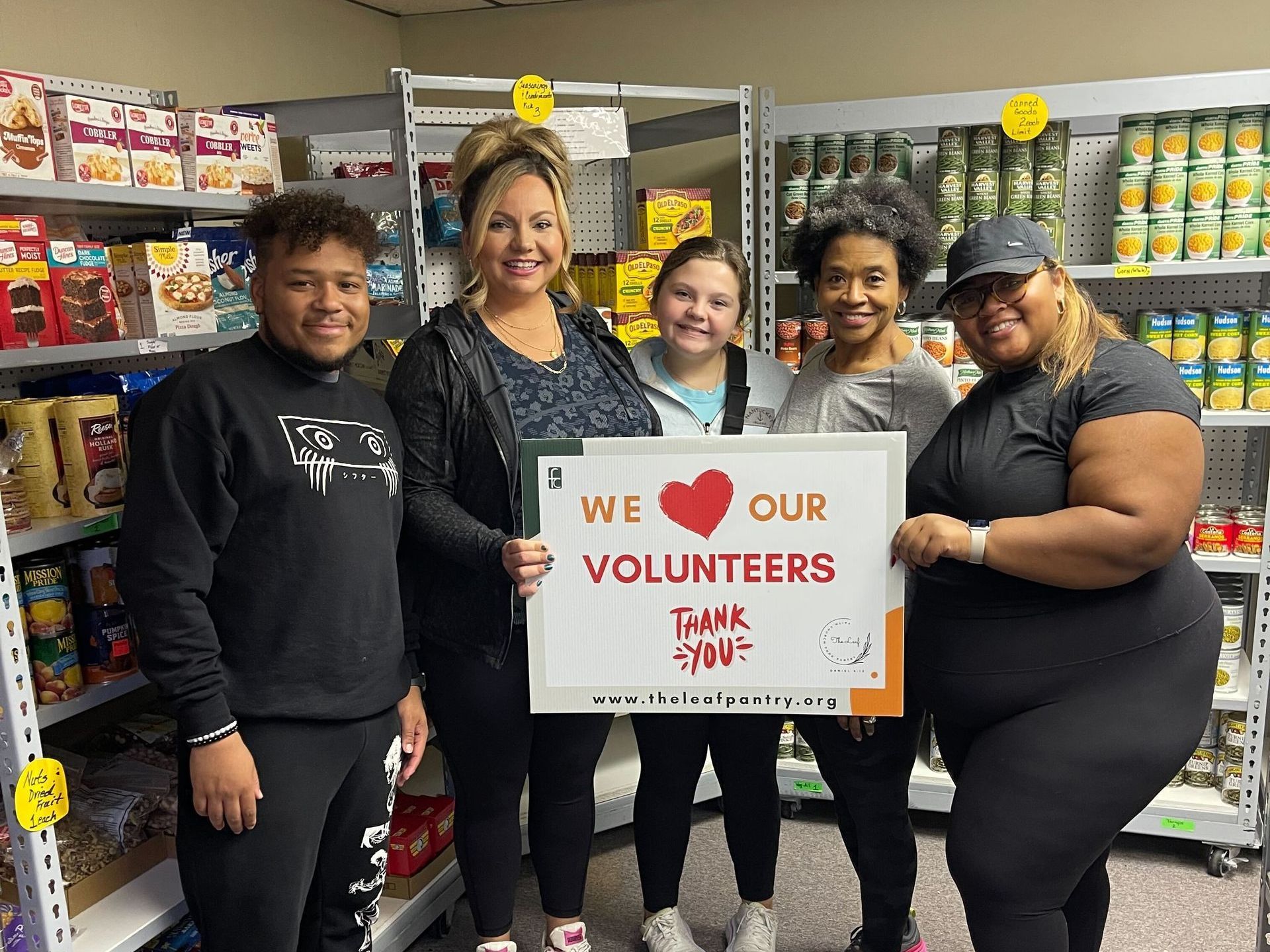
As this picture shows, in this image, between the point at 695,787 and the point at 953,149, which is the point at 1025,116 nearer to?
the point at 953,149

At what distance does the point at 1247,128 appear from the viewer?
250 cm

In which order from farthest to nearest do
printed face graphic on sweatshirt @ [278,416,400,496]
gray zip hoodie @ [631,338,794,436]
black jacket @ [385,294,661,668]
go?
gray zip hoodie @ [631,338,794,436] → black jacket @ [385,294,661,668] → printed face graphic on sweatshirt @ [278,416,400,496]

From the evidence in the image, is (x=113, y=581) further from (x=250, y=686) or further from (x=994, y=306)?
(x=994, y=306)

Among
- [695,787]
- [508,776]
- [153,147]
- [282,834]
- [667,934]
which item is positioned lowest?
[667,934]

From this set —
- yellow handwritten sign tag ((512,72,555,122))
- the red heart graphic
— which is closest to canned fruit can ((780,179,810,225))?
yellow handwritten sign tag ((512,72,555,122))

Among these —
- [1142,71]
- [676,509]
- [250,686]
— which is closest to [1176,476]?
[676,509]

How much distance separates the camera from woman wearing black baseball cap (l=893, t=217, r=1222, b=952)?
1.50 meters

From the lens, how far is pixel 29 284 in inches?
68.6

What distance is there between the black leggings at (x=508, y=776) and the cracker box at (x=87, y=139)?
3.61 ft

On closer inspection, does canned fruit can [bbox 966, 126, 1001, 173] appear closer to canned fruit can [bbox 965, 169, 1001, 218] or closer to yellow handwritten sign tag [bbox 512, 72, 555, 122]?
canned fruit can [bbox 965, 169, 1001, 218]

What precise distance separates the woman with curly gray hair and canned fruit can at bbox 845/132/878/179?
82 centimetres

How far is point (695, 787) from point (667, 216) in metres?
1.62

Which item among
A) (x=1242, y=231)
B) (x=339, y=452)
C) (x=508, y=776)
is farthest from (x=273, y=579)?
(x=1242, y=231)

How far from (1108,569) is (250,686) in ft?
4.46
